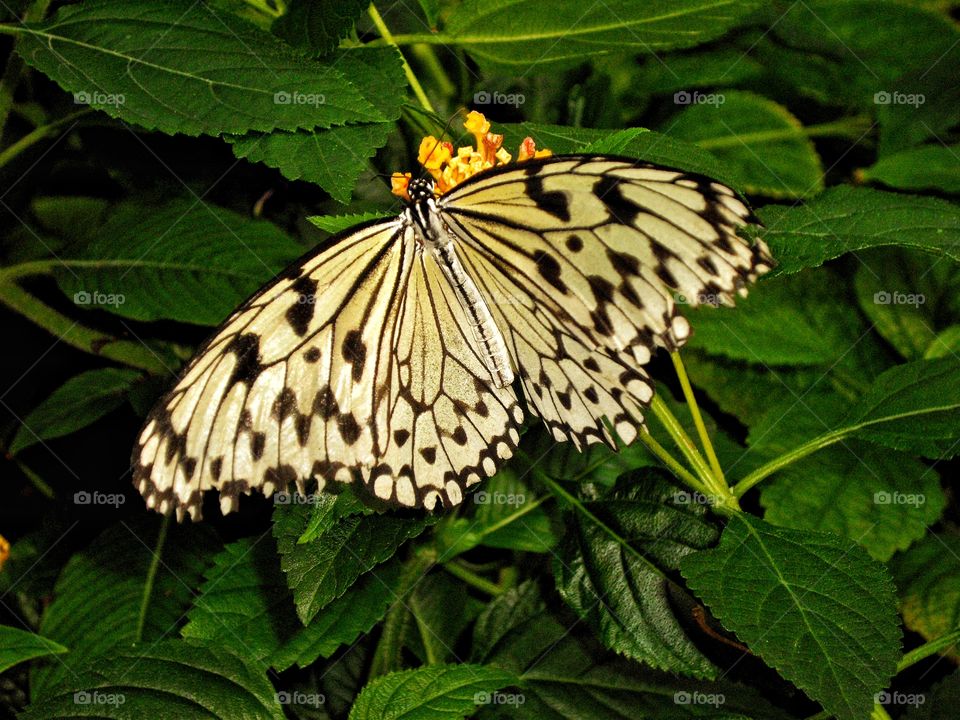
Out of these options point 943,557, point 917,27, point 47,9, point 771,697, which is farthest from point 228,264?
point 917,27

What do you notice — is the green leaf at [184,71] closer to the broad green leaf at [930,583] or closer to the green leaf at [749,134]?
the green leaf at [749,134]

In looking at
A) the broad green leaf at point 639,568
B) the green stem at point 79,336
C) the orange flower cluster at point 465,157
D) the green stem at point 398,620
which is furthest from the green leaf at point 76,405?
the broad green leaf at point 639,568

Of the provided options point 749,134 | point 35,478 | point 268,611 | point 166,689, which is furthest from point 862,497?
point 35,478

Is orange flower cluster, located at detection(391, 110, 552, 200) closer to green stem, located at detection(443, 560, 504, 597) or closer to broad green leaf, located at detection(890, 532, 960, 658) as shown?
green stem, located at detection(443, 560, 504, 597)

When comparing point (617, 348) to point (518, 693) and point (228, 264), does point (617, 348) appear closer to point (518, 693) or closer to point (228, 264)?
point (518, 693)

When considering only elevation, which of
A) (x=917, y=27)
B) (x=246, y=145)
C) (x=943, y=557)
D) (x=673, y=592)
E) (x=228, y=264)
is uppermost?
(x=917, y=27)

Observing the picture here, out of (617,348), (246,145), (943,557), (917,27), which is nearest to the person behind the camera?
(617,348)

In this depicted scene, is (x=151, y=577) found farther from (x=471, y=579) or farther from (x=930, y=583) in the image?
(x=930, y=583)
